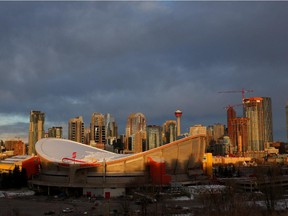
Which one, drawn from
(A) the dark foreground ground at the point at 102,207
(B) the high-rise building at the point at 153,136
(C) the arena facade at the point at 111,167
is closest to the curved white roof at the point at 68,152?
(C) the arena facade at the point at 111,167

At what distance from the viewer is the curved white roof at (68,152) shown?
69562 mm

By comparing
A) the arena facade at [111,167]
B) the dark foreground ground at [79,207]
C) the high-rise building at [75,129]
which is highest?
the high-rise building at [75,129]

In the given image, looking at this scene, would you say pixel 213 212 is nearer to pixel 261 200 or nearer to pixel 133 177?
pixel 261 200

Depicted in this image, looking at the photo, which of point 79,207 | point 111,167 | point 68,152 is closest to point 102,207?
point 79,207

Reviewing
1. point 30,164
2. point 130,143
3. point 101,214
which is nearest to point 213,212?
point 101,214

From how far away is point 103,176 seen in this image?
6500 centimetres

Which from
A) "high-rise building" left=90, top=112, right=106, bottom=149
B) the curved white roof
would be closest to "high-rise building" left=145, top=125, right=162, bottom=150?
"high-rise building" left=90, top=112, right=106, bottom=149

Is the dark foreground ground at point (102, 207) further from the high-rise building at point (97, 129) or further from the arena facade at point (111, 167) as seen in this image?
the high-rise building at point (97, 129)

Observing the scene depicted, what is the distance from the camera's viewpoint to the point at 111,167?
2581 inches

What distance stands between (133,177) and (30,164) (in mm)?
24789

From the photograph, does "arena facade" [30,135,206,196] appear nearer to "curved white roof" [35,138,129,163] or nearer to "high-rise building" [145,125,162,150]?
"curved white roof" [35,138,129,163]

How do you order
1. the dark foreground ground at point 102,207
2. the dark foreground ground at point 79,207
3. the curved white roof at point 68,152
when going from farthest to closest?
the curved white roof at point 68,152 → the dark foreground ground at point 79,207 → the dark foreground ground at point 102,207

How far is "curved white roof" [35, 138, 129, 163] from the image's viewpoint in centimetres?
6956

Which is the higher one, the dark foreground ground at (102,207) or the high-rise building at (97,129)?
the high-rise building at (97,129)
